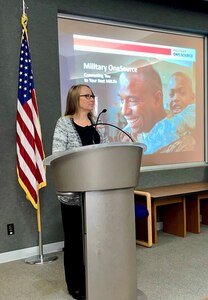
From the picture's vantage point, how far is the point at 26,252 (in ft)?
12.6

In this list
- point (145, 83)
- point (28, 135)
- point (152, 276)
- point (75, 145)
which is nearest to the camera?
point (75, 145)

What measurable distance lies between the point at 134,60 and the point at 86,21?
817 mm

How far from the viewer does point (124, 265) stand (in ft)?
6.87

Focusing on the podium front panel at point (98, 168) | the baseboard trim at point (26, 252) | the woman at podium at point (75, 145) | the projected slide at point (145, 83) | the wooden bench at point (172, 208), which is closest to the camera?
the podium front panel at point (98, 168)

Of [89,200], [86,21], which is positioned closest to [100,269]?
[89,200]

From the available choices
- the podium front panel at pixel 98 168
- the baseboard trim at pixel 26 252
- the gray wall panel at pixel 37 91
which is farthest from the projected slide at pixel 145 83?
the podium front panel at pixel 98 168

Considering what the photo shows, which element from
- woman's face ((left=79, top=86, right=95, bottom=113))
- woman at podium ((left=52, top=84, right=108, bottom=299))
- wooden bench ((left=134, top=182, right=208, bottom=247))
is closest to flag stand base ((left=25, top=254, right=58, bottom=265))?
woman at podium ((left=52, top=84, right=108, bottom=299))

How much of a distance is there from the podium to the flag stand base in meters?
1.71

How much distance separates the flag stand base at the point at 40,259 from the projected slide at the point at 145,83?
1.64 meters

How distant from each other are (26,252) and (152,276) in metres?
1.40

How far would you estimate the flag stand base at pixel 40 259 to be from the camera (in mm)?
3616

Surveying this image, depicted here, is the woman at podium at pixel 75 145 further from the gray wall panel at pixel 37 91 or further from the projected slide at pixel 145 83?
the projected slide at pixel 145 83

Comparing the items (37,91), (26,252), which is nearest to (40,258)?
(26,252)

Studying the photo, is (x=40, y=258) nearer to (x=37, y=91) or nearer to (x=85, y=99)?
(x=37, y=91)
